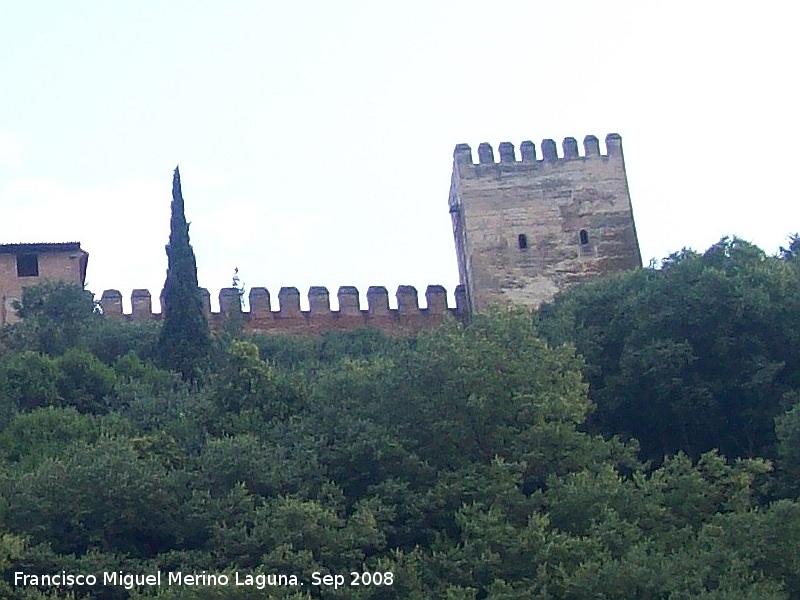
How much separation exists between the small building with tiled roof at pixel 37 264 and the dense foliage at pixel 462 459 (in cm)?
580

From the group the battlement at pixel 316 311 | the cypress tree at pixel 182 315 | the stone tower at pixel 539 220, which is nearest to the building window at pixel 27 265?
the battlement at pixel 316 311

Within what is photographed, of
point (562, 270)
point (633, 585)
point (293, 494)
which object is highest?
point (562, 270)

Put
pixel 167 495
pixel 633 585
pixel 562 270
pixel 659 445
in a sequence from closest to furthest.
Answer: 1. pixel 633 585
2. pixel 167 495
3. pixel 659 445
4. pixel 562 270

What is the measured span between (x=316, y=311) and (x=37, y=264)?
20.0 ft

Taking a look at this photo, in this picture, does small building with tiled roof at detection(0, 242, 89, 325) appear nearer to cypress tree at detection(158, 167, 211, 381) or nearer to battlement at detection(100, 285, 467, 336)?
battlement at detection(100, 285, 467, 336)

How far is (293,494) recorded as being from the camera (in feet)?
69.6

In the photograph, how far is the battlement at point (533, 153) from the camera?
3778 cm

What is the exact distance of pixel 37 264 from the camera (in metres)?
36.3

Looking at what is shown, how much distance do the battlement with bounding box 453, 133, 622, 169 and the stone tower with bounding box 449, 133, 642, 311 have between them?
0.9 inches

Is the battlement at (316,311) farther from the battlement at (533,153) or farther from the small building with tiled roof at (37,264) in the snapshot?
the battlement at (533,153)

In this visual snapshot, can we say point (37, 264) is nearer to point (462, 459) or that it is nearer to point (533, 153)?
point (533, 153)

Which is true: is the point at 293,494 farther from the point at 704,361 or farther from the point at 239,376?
the point at 704,361

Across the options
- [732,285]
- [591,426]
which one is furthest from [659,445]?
[732,285]

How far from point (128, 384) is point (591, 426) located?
7824mm
